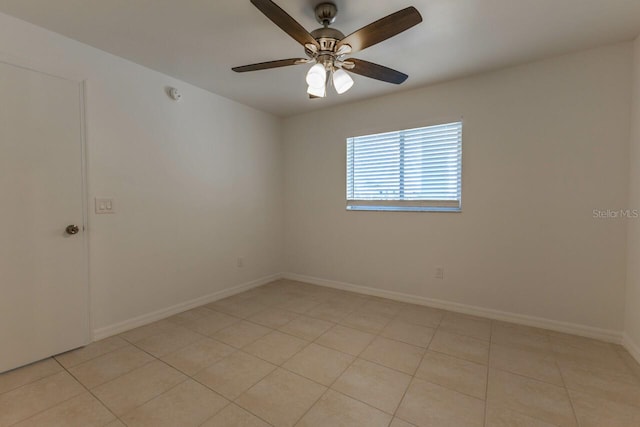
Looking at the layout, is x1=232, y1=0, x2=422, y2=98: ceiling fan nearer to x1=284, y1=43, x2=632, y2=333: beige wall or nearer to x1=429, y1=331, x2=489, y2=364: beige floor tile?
x1=284, y1=43, x2=632, y2=333: beige wall

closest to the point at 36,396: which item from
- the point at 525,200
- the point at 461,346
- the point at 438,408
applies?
the point at 438,408

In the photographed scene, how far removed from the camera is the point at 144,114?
8.63 ft

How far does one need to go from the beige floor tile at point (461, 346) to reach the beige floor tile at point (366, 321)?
0.48 metres

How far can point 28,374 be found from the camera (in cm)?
188

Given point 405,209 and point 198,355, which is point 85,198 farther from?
point 405,209

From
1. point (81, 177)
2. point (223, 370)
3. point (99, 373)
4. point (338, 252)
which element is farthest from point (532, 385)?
point (81, 177)

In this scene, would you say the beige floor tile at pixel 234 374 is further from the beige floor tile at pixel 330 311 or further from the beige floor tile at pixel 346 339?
the beige floor tile at pixel 330 311

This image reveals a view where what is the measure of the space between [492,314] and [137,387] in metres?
3.07

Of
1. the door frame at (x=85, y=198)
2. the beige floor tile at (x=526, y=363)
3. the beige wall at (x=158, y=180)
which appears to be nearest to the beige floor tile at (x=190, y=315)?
the beige wall at (x=158, y=180)

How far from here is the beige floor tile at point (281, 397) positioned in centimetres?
152

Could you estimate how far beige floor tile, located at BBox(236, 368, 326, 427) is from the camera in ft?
5.00

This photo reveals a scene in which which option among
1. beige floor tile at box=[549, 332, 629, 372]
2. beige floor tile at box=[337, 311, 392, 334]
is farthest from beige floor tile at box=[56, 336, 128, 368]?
beige floor tile at box=[549, 332, 629, 372]

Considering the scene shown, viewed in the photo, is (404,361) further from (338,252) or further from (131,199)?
(131,199)

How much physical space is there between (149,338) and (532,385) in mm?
2919
